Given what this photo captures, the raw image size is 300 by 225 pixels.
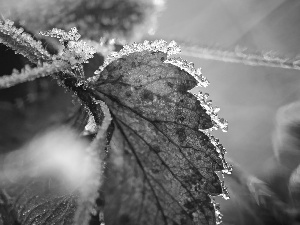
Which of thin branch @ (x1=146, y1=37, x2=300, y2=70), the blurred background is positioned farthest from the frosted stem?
the blurred background

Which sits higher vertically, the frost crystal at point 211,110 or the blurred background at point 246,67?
the blurred background at point 246,67

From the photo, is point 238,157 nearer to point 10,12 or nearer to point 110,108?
point 110,108

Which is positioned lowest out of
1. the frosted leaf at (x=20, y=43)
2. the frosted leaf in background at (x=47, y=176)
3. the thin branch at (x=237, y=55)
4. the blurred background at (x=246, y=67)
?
the frosted leaf in background at (x=47, y=176)

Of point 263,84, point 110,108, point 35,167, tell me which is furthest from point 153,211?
point 263,84

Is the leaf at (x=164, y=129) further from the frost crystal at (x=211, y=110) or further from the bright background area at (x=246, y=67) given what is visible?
the bright background area at (x=246, y=67)

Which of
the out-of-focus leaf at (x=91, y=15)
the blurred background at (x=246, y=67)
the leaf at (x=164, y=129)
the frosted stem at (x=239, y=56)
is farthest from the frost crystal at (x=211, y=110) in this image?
the blurred background at (x=246, y=67)

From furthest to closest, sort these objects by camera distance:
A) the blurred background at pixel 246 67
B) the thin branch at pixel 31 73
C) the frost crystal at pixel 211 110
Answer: the blurred background at pixel 246 67 → the frost crystal at pixel 211 110 → the thin branch at pixel 31 73

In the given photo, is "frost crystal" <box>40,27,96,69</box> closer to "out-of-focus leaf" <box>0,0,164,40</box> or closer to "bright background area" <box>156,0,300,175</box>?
"out-of-focus leaf" <box>0,0,164,40</box>
